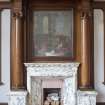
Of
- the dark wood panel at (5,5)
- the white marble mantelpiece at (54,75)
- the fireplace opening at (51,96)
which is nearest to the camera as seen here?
the white marble mantelpiece at (54,75)

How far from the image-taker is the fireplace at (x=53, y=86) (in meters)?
6.56

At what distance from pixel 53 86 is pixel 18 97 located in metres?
0.84

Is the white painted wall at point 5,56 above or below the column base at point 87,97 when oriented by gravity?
above

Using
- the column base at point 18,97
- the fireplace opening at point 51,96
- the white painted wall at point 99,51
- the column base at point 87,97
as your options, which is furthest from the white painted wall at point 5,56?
the white painted wall at point 99,51

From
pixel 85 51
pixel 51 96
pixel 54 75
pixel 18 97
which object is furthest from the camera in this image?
pixel 51 96

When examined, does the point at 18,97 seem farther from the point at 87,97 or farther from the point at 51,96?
the point at 87,97

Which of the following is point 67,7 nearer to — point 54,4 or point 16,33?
point 54,4

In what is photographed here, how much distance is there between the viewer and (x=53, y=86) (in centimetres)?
690

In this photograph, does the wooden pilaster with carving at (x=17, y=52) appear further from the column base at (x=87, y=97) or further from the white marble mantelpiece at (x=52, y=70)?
the column base at (x=87, y=97)

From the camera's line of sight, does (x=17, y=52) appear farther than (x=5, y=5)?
No

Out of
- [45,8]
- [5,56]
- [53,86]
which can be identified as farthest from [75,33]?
[5,56]

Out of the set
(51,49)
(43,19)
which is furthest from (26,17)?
(51,49)

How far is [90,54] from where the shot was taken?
22.3ft

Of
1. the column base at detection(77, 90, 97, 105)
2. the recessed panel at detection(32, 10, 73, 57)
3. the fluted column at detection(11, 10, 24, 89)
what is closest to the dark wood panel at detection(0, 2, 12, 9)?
the fluted column at detection(11, 10, 24, 89)
